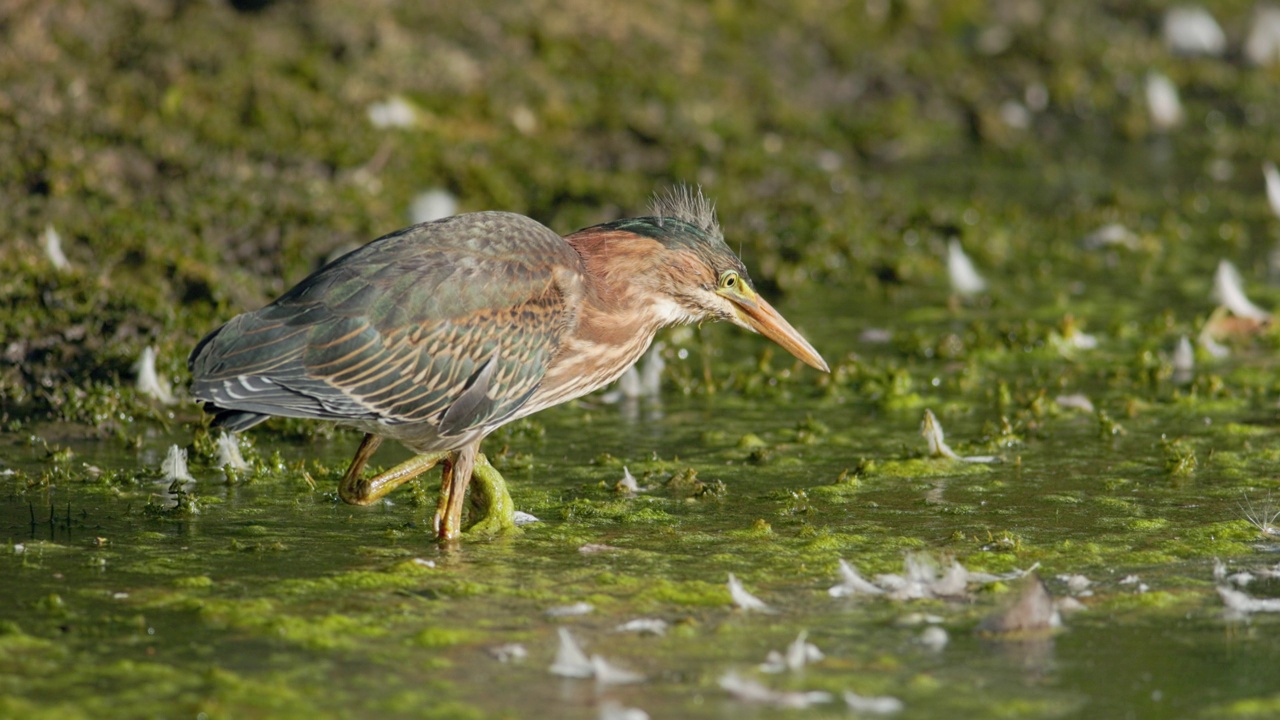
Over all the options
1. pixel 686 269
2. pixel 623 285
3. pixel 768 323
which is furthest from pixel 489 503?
pixel 768 323

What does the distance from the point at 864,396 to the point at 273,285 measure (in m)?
3.45

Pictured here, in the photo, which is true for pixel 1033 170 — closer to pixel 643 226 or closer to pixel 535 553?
pixel 643 226

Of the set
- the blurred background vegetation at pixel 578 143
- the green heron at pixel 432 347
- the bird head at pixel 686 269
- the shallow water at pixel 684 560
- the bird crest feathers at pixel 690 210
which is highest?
the blurred background vegetation at pixel 578 143

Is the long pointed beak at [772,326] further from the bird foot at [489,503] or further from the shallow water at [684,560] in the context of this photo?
the bird foot at [489,503]

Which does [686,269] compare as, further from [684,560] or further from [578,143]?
[578,143]

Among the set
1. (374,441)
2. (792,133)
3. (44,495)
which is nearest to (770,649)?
(374,441)

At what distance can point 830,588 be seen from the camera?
5578mm

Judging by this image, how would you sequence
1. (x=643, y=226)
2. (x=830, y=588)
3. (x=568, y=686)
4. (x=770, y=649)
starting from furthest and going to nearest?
(x=643, y=226) → (x=830, y=588) → (x=770, y=649) → (x=568, y=686)

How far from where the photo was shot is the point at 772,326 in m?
7.37

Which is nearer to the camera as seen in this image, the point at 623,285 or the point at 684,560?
the point at 684,560

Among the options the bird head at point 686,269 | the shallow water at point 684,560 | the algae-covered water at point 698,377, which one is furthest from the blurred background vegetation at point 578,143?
the bird head at point 686,269

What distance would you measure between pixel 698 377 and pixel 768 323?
4.86 ft

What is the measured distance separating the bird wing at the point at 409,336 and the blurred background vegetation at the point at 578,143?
6.33 ft

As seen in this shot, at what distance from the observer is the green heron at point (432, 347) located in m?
6.07
